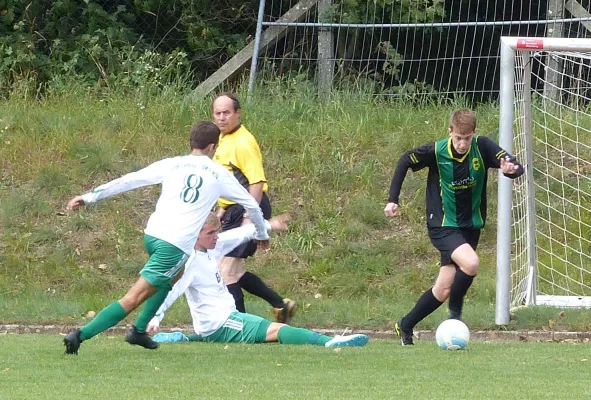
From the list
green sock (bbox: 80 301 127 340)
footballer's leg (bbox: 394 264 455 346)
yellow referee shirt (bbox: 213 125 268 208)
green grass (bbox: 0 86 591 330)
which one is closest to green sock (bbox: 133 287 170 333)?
green sock (bbox: 80 301 127 340)

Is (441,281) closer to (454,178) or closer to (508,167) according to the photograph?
(454,178)

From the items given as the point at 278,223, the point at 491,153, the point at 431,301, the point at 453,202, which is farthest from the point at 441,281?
the point at 278,223

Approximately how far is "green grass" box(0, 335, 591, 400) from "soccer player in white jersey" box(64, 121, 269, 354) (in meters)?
0.29

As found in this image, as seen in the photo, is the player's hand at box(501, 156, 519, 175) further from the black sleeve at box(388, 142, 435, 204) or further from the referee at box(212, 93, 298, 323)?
the referee at box(212, 93, 298, 323)

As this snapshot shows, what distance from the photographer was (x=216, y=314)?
26.1 feet

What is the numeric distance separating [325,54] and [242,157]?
6.09m

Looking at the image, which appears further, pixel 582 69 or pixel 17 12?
pixel 17 12

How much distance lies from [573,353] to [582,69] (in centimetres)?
609

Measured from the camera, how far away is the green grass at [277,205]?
11.1 m

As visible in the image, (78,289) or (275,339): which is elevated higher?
(275,339)

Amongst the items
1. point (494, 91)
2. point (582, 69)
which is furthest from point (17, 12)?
point (582, 69)

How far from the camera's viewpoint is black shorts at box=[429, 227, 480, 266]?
322 inches

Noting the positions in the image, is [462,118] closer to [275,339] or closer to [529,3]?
[275,339]

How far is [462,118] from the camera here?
26.1ft
